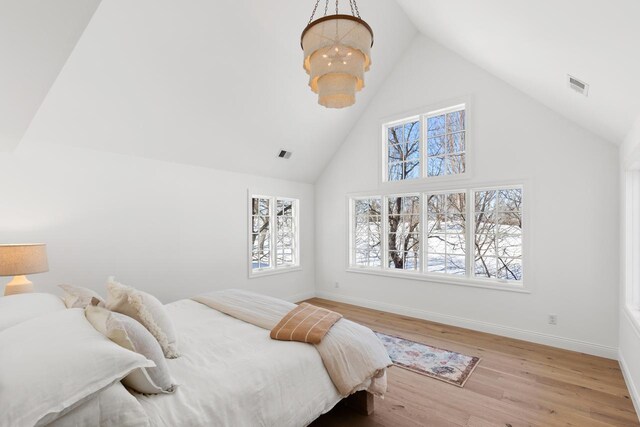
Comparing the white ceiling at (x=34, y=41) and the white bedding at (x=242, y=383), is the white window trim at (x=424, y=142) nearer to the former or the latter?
the white bedding at (x=242, y=383)

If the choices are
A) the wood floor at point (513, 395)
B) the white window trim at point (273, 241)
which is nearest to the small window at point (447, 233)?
the wood floor at point (513, 395)

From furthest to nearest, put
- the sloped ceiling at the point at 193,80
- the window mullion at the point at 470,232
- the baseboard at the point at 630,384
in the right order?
the window mullion at the point at 470,232 → the sloped ceiling at the point at 193,80 → the baseboard at the point at 630,384

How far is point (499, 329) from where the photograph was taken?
3.76m

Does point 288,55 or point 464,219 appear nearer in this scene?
point 288,55

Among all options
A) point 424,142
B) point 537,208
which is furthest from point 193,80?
point 537,208

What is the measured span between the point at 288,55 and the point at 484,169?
9.21 feet

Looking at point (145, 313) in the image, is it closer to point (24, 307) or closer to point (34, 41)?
point (24, 307)

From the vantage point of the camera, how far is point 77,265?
10.3ft

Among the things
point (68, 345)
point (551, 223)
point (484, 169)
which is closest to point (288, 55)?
point (484, 169)

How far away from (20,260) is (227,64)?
252 cm

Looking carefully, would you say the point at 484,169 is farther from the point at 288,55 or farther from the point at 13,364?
the point at 13,364

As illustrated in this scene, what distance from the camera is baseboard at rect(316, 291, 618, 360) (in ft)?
10.5

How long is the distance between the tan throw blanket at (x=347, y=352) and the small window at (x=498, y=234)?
2492mm

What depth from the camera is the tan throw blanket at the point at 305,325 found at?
1.96 meters
